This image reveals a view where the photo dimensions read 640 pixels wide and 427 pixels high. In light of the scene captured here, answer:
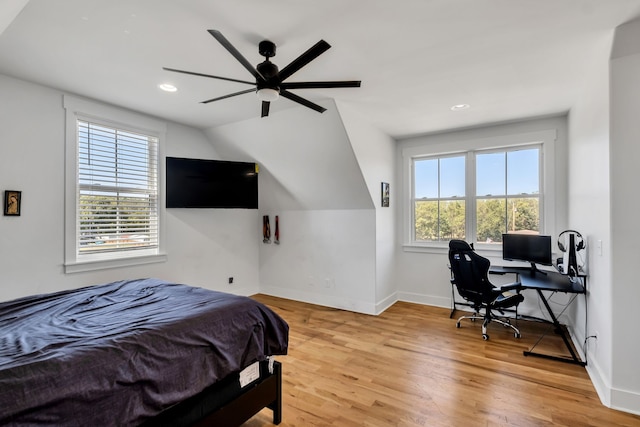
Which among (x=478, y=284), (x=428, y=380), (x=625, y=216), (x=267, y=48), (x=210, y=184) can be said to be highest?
(x=267, y=48)

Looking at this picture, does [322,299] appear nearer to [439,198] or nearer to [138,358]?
[439,198]

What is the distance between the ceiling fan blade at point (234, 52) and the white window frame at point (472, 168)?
3178mm

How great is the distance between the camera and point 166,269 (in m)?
3.97

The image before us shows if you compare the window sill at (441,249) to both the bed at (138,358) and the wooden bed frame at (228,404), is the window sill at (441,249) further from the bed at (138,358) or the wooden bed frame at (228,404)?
the wooden bed frame at (228,404)

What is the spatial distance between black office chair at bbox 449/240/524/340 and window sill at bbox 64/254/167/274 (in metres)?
3.61

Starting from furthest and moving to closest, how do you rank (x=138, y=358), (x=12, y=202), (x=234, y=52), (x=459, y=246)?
1. (x=459, y=246)
2. (x=12, y=202)
3. (x=234, y=52)
4. (x=138, y=358)

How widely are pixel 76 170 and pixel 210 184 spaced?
1.43 metres

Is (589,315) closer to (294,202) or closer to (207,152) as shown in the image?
(294,202)

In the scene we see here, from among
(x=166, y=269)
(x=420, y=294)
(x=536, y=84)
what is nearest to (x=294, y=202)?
(x=166, y=269)

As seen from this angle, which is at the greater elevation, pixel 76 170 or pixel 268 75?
pixel 268 75

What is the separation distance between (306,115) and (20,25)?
233 centimetres

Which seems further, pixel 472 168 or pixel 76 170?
pixel 472 168

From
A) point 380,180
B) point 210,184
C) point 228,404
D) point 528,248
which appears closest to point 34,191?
point 210,184

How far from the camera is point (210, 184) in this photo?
164 inches
